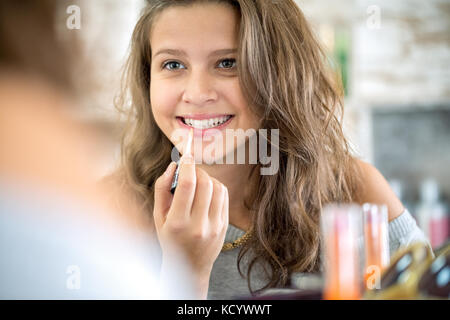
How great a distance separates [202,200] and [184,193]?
0.9 inches

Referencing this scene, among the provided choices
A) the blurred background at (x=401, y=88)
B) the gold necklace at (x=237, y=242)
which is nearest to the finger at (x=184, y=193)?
the gold necklace at (x=237, y=242)

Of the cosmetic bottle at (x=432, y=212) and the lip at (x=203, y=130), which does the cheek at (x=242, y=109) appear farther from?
the cosmetic bottle at (x=432, y=212)

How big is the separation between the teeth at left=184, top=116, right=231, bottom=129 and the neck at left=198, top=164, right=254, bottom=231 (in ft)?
0.19

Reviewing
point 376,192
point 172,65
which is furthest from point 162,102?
point 376,192

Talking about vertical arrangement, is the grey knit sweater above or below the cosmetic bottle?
below

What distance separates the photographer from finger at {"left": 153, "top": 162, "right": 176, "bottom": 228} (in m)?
0.51

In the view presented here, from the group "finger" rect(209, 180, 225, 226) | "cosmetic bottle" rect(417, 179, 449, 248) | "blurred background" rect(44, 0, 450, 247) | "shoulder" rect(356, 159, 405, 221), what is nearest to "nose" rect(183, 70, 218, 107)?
"finger" rect(209, 180, 225, 226)

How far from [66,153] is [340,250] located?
37 cm

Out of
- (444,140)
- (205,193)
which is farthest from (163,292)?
(444,140)

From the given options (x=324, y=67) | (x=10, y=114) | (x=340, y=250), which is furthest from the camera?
(x=324, y=67)

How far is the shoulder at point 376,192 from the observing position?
2.20ft

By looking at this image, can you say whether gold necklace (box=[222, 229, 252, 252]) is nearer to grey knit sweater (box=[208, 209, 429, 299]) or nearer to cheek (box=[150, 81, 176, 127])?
grey knit sweater (box=[208, 209, 429, 299])

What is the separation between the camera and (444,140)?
45.3 inches

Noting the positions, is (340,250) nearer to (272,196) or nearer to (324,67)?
(272,196)
